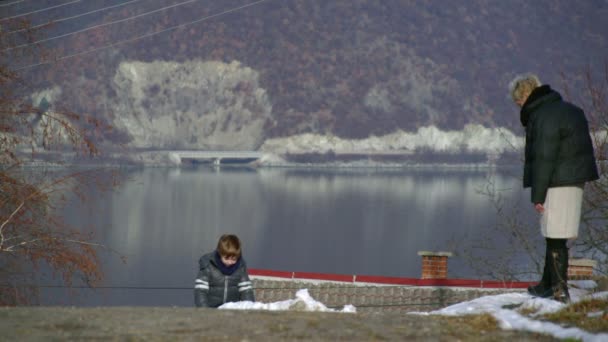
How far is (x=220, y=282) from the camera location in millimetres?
5602

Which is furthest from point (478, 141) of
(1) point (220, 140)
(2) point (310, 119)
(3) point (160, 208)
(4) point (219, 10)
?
(3) point (160, 208)

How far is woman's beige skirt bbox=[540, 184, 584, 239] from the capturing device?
562cm

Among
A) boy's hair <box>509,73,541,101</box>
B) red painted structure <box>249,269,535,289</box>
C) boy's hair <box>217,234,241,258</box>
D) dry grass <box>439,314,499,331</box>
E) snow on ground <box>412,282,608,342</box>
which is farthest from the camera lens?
red painted structure <box>249,269,535,289</box>

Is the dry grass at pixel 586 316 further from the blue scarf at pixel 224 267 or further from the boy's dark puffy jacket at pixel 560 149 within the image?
the blue scarf at pixel 224 267

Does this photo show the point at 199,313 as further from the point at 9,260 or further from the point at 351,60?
the point at 351,60

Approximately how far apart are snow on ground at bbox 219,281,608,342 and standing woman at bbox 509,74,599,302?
295 millimetres

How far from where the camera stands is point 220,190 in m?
105

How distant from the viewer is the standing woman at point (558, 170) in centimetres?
560

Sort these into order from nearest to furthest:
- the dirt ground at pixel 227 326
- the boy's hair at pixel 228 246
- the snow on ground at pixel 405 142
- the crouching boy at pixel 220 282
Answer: the dirt ground at pixel 227 326 → the boy's hair at pixel 228 246 → the crouching boy at pixel 220 282 → the snow on ground at pixel 405 142

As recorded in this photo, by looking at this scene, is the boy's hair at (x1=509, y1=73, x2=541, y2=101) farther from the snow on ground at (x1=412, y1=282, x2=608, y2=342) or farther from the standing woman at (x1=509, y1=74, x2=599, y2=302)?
the snow on ground at (x1=412, y1=282, x2=608, y2=342)

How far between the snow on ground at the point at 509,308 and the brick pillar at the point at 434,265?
13.4 m

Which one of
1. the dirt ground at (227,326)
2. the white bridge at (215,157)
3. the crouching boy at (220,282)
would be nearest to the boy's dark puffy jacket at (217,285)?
the crouching boy at (220,282)

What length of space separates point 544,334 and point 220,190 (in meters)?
101

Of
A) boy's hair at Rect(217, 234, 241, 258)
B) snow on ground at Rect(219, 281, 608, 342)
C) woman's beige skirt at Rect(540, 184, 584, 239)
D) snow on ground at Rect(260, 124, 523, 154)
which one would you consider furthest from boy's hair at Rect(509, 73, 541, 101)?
snow on ground at Rect(260, 124, 523, 154)
